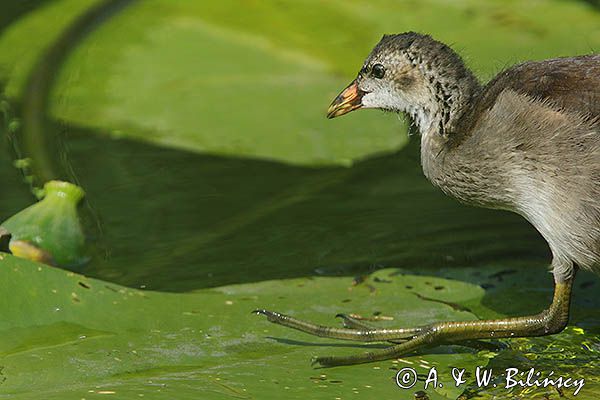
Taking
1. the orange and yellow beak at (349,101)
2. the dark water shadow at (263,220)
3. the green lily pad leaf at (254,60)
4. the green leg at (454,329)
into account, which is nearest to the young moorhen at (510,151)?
the green leg at (454,329)

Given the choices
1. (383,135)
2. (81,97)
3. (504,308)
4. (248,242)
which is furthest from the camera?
(81,97)

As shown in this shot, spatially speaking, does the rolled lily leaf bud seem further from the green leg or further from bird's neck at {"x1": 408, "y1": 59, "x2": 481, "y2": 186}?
bird's neck at {"x1": 408, "y1": 59, "x2": 481, "y2": 186}

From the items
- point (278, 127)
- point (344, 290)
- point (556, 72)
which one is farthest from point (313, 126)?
point (556, 72)

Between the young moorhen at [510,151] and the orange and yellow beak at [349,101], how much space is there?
21 cm

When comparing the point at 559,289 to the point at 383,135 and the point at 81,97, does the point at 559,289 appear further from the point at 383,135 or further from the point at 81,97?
the point at 81,97

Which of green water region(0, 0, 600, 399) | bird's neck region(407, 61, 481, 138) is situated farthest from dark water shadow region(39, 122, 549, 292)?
bird's neck region(407, 61, 481, 138)

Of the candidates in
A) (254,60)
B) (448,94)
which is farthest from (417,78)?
(254,60)

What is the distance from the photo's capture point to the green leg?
3.47 meters

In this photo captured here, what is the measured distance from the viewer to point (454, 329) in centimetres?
348

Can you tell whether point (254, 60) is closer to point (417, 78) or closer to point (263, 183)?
point (263, 183)

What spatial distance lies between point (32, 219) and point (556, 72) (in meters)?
1.73

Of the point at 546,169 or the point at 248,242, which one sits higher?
the point at 546,169

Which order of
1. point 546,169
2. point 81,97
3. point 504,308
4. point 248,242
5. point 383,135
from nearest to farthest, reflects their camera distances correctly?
point 546,169
point 504,308
point 248,242
point 383,135
point 81,97

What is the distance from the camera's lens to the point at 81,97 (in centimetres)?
570
